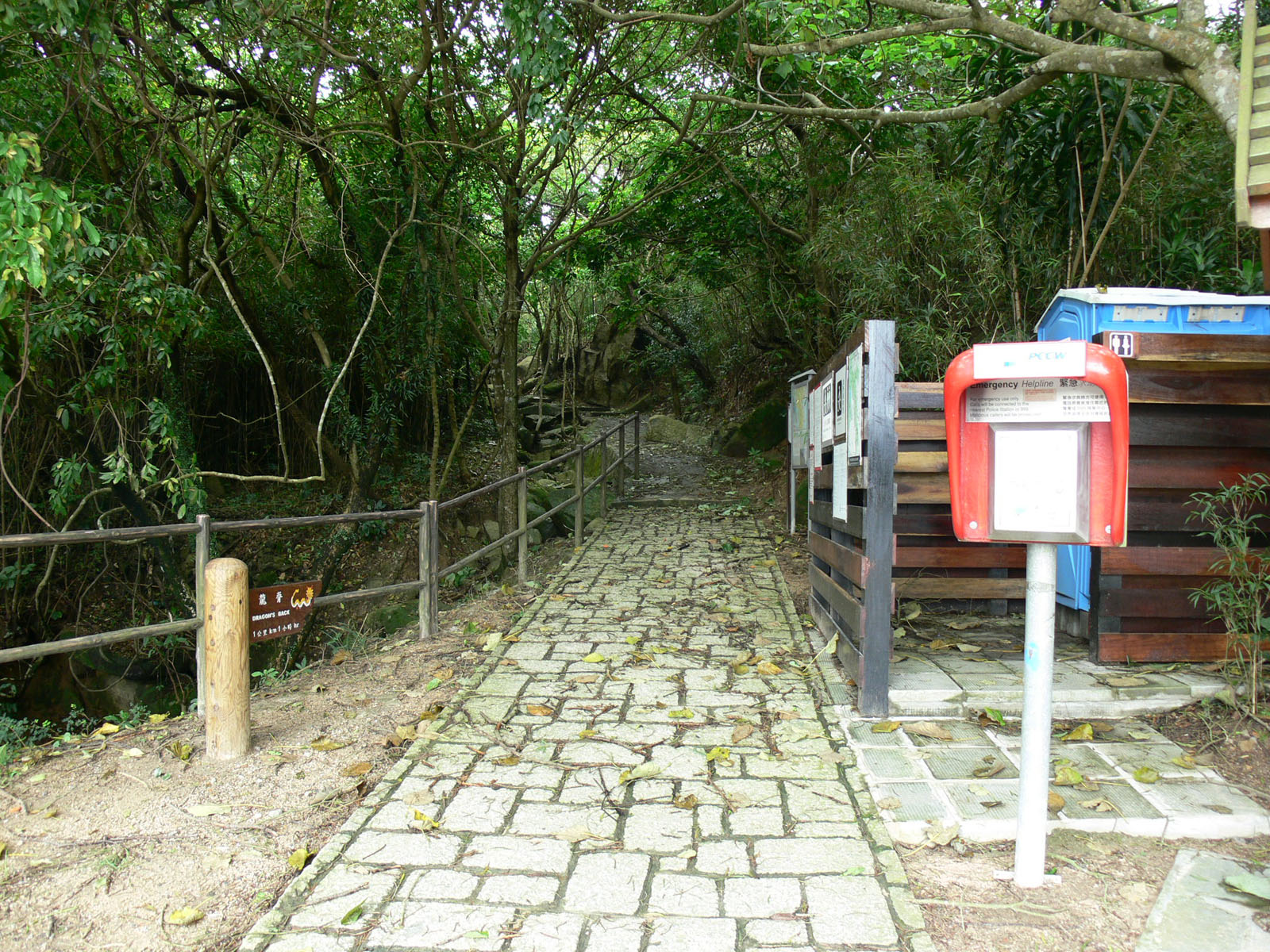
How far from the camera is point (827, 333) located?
9773mm

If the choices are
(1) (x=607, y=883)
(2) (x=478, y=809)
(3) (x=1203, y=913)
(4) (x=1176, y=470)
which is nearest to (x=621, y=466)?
(4) (x=1176, y=470)

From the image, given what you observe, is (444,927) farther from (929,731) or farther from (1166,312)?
(1166,312)

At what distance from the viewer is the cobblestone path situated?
2359 millimetres

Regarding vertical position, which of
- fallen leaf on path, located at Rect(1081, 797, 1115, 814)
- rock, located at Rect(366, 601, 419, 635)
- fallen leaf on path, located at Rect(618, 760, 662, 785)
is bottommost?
rock, located at Rect(366, 601, 419, 635)

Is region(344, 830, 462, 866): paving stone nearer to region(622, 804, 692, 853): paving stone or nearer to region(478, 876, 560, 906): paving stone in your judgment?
region(478, 876, 560, 906): paving stone

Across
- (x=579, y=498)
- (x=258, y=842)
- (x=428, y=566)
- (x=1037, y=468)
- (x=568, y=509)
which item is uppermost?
(x=1037, y=468)

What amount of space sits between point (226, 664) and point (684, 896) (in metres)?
2.18

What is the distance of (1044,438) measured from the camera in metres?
2.45

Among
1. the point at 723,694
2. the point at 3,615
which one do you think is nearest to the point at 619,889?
the point at 723,694

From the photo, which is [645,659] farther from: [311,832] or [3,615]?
[3,615]

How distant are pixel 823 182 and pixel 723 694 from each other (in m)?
6.66

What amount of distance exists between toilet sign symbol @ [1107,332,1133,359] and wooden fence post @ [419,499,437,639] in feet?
12.6

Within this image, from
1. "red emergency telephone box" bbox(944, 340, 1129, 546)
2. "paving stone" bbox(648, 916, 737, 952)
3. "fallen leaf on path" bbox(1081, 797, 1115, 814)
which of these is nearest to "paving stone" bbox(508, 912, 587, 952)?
"paving stone" bbox(648, 916, 737, 952)

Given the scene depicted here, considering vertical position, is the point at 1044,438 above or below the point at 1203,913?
above
